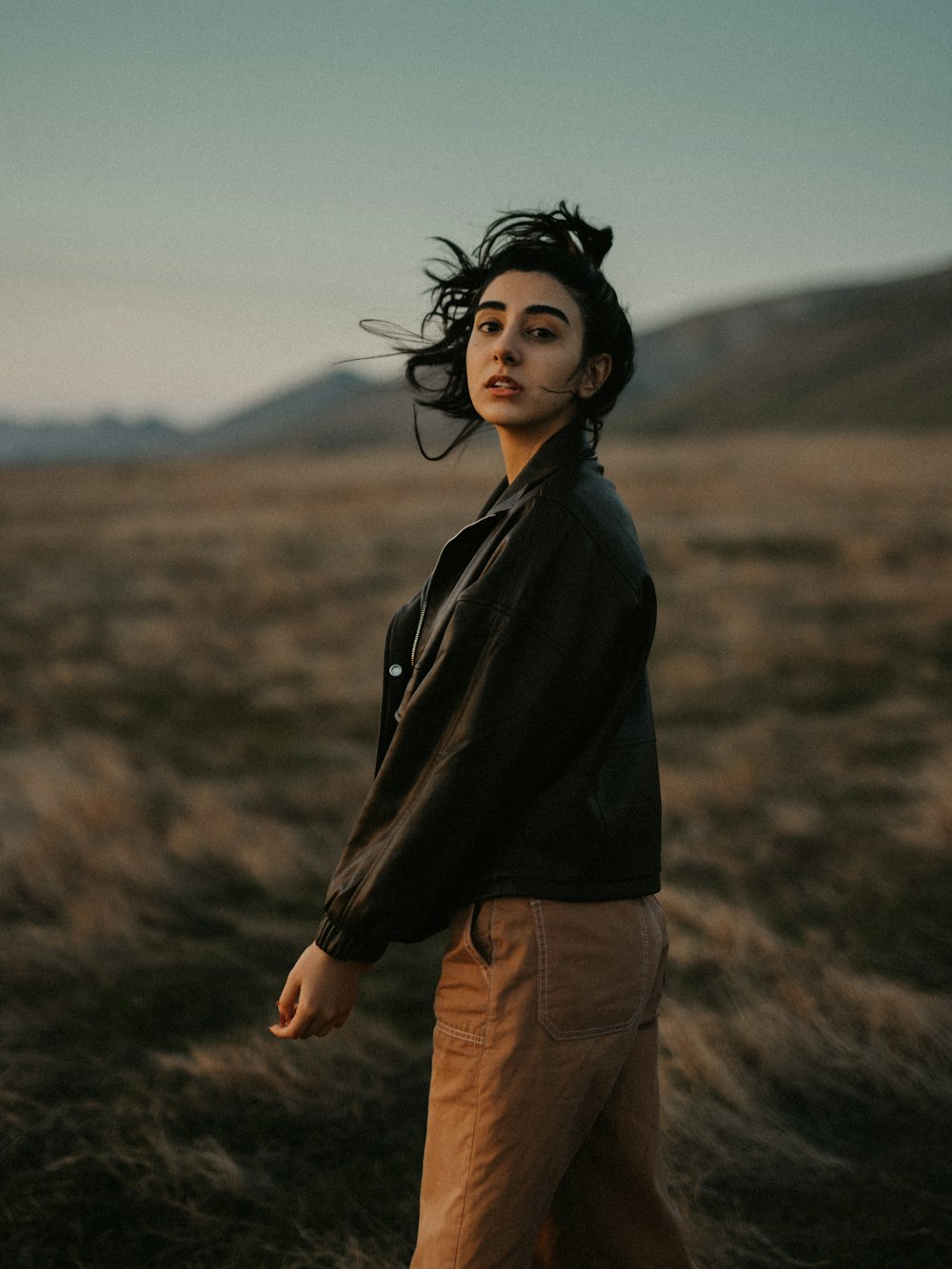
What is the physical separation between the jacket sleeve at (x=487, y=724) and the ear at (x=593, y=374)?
0.34 metres

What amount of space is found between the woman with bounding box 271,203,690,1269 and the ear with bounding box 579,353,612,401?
0.11 metres

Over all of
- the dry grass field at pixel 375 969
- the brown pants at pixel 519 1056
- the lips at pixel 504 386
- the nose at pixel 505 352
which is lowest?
the dry grass field at pixel 375 969

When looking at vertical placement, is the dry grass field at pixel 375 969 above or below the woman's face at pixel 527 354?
below

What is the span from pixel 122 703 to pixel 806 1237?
6853mm

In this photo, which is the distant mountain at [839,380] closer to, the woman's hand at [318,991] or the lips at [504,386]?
the lips at [504,386]

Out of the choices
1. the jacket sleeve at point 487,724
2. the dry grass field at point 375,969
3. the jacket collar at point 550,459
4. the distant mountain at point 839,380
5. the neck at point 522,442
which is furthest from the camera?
the distant mountain at point 839,380

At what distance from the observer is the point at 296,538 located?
62.6ft

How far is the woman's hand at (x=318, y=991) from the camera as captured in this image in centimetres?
154

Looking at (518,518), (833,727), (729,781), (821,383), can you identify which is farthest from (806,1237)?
(821,383)

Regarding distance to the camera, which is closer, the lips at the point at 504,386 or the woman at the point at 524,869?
the woman at the point at 524,869

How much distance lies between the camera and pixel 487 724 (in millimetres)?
1467

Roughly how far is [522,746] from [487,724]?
55mm

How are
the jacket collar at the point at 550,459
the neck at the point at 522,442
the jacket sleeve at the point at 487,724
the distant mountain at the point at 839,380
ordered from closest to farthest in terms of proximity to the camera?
the jacket sleeve at the point at 487,724
the jacket collar at the point at 550,459
the neck at the point at 522,442
the distant mountain at the point at 839,380

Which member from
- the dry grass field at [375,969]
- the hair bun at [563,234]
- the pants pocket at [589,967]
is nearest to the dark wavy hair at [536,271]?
the hair bun at [563,234]
